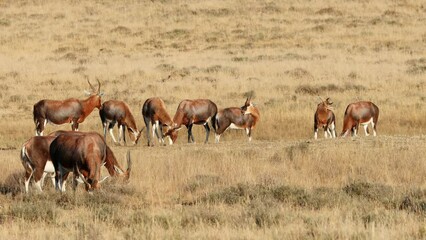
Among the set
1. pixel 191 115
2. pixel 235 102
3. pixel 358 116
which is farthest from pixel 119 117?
pixel 235 102

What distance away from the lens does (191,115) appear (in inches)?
929

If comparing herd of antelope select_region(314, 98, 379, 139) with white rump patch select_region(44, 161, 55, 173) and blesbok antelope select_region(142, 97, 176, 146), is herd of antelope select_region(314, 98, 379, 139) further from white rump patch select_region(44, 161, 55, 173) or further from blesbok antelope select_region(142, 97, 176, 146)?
white rump patch select_region(44, 161, 55, 173)

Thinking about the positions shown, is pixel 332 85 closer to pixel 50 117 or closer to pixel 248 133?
pixel 248 133

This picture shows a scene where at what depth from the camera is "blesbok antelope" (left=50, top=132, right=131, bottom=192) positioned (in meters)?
13.2

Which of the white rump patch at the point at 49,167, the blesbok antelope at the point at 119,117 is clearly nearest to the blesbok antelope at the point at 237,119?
the blesbok antelope at the point at 119,117

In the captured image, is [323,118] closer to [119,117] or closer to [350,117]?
[350,117]

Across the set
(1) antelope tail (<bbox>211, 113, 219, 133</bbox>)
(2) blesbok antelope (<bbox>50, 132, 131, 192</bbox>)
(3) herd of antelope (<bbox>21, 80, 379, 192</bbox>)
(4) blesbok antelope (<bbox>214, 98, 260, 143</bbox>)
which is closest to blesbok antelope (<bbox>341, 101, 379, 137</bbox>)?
(3) herd of antelope (<bbox>21, 80, 379, 192</bbox>)

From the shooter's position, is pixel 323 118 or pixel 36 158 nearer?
pixel 36 158

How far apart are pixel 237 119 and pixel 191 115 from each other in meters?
1.32

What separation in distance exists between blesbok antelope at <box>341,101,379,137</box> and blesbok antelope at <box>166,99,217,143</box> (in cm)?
377

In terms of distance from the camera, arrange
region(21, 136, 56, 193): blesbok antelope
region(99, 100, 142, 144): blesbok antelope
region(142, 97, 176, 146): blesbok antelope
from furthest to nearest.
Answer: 1. region(99, 100, 142, 144): blesbok antelope
2. region(142, 97, 176, 146): blesbok antelope
3. region(21, 136, 56, 193): blesbok antelope

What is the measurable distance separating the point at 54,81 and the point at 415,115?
669 inches

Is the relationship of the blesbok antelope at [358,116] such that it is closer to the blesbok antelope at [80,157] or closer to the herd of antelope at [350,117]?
the herd of antelope at [350,117]

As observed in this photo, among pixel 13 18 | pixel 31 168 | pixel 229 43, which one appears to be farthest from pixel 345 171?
pixel 13 18
